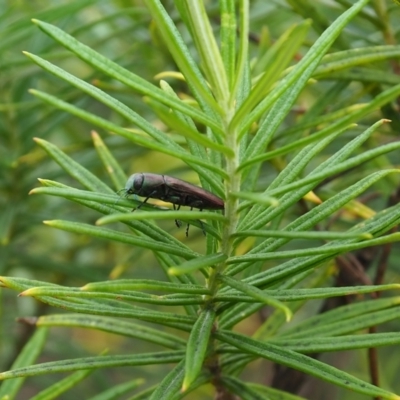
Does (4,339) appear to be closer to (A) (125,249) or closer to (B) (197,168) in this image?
(A) (125,249)

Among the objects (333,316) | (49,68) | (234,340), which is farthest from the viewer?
(333,316)

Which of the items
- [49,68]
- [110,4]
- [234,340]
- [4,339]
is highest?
[110,4]

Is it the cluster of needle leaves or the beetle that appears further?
the beetle

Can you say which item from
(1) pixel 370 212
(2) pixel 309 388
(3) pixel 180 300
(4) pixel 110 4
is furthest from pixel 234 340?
(4) pixel 110 4

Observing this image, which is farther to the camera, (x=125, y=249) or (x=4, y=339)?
(x=125, y=249)

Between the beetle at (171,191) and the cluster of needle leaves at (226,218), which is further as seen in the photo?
the beetle at (171,191)
